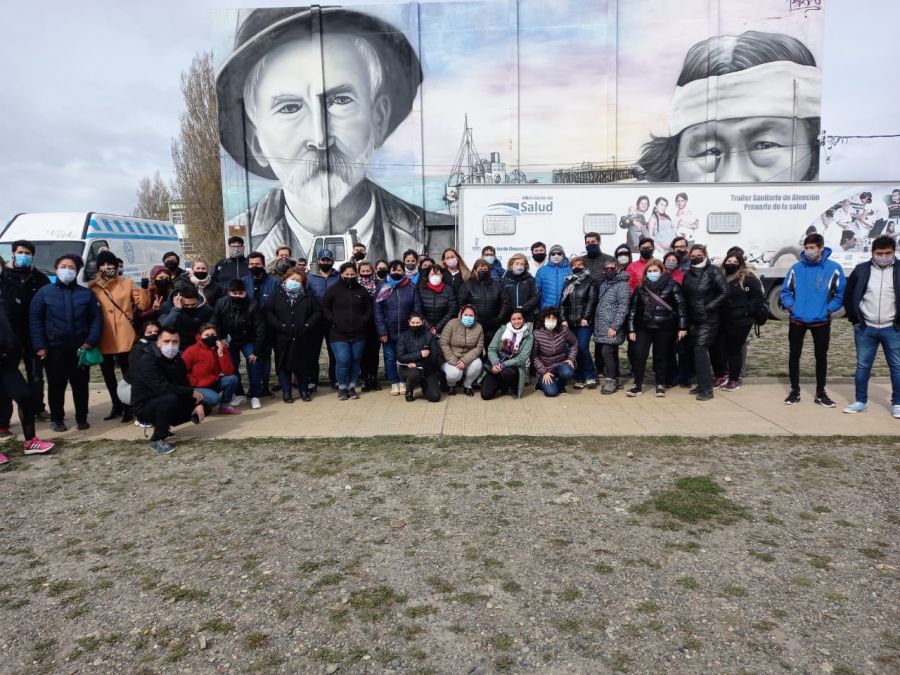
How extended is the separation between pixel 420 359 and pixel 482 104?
20.8 meters

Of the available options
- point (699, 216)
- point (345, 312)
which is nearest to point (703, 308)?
point (345, 312)

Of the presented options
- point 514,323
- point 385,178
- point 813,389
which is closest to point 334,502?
point 514,323

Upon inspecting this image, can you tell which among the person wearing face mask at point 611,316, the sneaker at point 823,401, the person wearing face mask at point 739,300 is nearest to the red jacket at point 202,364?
the person wearing face mask at point 611,316

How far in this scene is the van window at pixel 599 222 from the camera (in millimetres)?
12805

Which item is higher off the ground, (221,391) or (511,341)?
(511,341)

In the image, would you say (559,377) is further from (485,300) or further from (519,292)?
(485,300)

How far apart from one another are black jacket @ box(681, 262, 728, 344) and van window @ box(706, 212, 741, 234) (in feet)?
22.0

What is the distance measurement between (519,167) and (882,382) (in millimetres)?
19569

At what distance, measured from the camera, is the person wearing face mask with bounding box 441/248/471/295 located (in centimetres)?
824

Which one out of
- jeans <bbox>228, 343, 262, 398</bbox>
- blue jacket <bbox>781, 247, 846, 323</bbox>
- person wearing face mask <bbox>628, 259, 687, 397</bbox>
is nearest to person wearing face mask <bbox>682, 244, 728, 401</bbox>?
person wearing face mask <bbox>628, 259, 687, 397</bbox>

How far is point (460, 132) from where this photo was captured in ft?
84.0

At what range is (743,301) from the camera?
723 cm

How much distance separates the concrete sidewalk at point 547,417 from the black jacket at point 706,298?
2.83 feet

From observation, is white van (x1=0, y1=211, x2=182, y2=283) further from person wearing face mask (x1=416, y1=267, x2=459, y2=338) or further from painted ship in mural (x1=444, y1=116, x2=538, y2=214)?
painted ship in mural (x1=444, y1=116, x2=538, y2=214)
